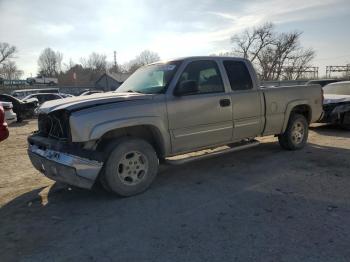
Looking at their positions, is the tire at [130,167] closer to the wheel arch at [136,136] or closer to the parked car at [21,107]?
the wheel arch at [136,136]

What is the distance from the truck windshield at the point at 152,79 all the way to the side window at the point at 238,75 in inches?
43.5

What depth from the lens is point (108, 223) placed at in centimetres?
423

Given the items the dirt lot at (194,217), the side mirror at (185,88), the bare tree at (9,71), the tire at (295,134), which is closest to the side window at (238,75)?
the side mirror at (185,88)

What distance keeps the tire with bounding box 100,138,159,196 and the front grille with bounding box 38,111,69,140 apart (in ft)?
2.31

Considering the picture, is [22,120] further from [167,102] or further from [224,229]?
[224,229]

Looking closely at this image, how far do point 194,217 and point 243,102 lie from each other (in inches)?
110

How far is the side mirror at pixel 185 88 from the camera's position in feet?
17.8

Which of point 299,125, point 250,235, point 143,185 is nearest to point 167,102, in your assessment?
point 143,185

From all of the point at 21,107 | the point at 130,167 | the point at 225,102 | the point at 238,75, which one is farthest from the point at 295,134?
the point at 21,107

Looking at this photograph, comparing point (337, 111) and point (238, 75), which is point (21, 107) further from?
point (238, 75)

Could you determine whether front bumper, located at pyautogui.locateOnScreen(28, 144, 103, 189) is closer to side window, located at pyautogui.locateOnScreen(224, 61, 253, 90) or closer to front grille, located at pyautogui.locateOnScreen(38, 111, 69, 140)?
front grille, located at pyautogui.locateOnScreen(38, 111, 69, 140)

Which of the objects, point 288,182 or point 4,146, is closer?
point 288,182

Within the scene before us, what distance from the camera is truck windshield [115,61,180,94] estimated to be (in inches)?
221

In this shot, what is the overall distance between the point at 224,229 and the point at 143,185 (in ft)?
5.44
